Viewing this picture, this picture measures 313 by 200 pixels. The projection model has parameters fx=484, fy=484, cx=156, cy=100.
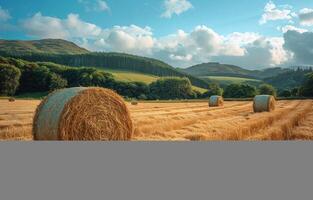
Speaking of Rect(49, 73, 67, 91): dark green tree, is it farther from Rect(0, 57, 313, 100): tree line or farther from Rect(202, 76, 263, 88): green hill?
Rect(202, 76, 263, 88): green hill

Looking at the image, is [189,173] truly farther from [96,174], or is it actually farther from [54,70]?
[54,70]

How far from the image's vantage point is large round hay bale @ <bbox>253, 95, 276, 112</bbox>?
24.0 ft

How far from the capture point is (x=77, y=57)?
615cm

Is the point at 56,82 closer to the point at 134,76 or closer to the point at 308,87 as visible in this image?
the point at 134,76

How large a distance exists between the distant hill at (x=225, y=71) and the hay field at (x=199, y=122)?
0.54 m

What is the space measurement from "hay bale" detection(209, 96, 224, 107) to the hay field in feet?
0.37

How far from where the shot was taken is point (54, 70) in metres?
6.04

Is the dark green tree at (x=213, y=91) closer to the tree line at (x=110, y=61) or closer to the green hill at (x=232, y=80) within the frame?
the green hill at (x=232, y=80)

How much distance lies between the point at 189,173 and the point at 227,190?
20.6 inches

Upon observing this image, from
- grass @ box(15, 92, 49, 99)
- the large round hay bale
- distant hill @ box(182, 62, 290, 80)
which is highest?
distant hill @ box(182, 62, 290, 80)

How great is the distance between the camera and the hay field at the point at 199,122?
5.73 m

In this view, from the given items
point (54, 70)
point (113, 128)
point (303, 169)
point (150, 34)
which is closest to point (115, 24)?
point (150, 34)

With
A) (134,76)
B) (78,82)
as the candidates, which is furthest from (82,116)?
(134,76)

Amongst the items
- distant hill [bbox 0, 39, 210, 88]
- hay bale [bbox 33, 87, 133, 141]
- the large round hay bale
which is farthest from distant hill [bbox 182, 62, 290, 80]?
hay bale [bbox 33, 87, 133, 141]
